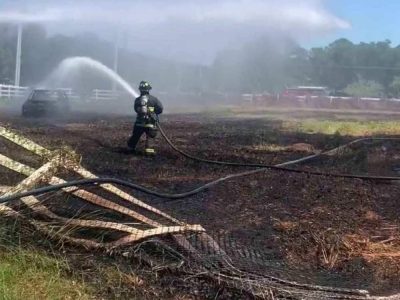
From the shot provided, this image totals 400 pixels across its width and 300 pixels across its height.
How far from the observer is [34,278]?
435 cm

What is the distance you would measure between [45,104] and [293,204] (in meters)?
18.0

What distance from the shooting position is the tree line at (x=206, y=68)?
48.1 meters

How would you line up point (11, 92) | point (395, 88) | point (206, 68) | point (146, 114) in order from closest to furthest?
1. point (146, 114)
2. point (11, 92)
3. point (206, 68)
4. point (395, 88)

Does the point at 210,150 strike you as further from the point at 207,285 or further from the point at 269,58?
the point at 269,58

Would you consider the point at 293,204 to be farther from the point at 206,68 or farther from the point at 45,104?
the point at 206,68

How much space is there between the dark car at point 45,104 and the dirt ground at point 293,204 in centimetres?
1040

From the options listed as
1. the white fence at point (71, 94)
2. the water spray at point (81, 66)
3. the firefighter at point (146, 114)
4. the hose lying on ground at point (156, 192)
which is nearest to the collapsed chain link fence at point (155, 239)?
Answer: the hose lying on ground at point (156, 192)

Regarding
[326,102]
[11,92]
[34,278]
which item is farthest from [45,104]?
[326,102]

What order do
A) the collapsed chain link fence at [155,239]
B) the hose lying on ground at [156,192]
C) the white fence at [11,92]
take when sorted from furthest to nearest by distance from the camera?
1. the white fence at [11,92]
2. the hose lying on ground at [156,192]
3. the collapsed chain link fence at [155,239]

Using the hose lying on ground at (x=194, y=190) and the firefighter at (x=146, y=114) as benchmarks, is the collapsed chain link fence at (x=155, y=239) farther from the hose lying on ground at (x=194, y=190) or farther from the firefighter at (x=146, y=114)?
the firefighter at (x=146, y=114)

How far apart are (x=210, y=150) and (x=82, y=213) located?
21.1 feet

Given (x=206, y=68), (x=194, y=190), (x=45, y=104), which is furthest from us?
(x=206, y=68)

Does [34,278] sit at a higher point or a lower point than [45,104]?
lower

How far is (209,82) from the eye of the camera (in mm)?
54875
